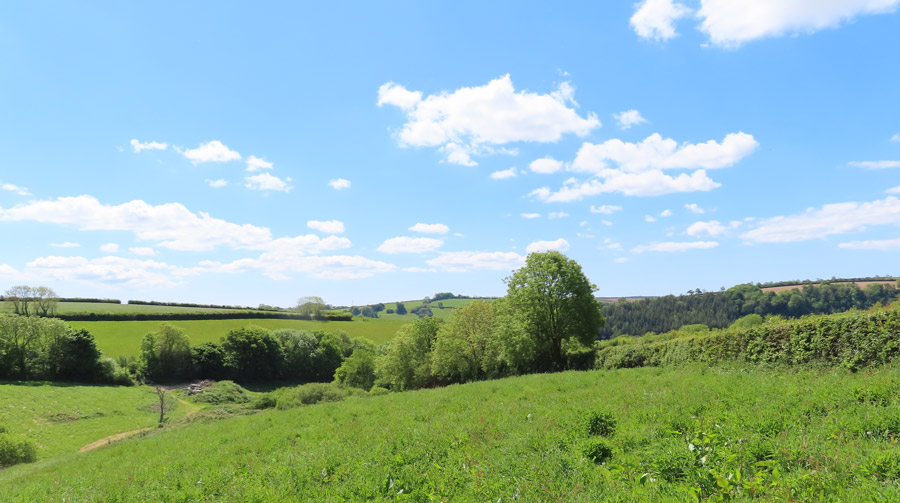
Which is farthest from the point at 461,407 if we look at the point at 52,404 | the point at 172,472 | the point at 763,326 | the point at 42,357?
the point at 42,357

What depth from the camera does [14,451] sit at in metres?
35.5

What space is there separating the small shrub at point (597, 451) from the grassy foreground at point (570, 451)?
0.17 ft

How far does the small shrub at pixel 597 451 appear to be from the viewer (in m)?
9.63

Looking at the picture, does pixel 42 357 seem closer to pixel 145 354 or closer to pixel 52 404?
pixel 145 354

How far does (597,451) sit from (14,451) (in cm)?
5075

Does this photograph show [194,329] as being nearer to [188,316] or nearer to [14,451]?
[188,316]

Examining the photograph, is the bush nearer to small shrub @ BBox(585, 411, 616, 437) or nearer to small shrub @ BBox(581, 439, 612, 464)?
small shrub @ BBox(585, 411, 616, 437)

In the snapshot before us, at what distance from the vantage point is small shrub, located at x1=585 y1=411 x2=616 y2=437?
37.8ft

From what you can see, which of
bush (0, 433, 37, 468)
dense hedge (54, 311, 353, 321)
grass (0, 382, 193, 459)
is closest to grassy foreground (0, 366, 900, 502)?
bush (0, 433, 37, 468)

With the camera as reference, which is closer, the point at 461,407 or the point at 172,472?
the point at 172,472

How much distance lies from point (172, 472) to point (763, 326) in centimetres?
2865

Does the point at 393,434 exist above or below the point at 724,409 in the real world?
below

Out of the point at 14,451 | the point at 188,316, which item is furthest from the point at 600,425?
the point at 188,316

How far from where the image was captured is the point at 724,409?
11742 millimetres
